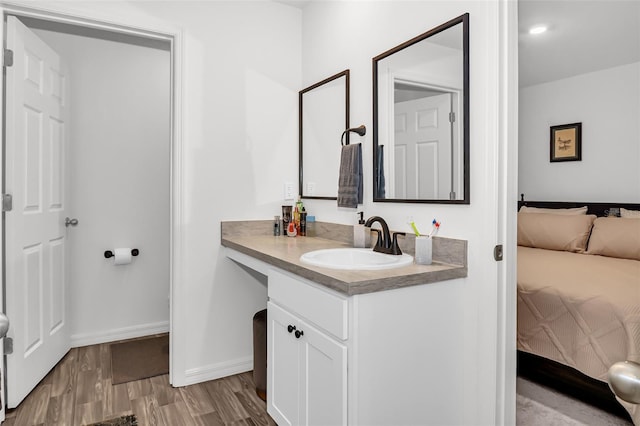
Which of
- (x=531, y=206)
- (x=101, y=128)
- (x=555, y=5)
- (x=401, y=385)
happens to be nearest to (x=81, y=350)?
(x=101, y=128)

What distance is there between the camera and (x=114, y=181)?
10.0 ft

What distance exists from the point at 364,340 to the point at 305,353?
33cm

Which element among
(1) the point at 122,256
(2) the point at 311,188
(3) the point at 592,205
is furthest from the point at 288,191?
(3) the point at 592,205

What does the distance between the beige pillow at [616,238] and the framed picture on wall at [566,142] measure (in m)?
0.98

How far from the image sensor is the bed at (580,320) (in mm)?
1991

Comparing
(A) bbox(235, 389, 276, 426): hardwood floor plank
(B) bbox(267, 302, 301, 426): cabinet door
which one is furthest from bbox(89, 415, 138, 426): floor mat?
(B) bbox(267, 302, 301, 426): cabinet door

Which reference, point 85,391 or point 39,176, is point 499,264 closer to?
point 85,391

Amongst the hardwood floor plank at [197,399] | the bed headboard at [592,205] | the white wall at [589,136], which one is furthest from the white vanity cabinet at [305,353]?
the white wall at [589,136]

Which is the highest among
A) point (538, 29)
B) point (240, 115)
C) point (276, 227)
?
point (538, 29)

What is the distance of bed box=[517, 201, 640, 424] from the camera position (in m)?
1.99

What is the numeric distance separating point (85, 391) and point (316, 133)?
1.98 meters

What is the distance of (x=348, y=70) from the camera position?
7.45ft

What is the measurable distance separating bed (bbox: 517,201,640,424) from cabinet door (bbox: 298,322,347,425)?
1347 millimetres

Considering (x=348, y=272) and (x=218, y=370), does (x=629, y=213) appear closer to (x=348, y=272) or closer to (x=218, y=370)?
(x=348, y=272)
